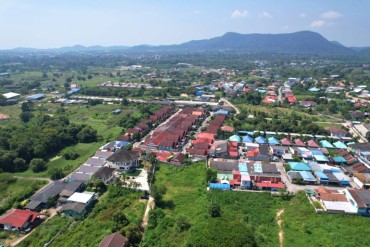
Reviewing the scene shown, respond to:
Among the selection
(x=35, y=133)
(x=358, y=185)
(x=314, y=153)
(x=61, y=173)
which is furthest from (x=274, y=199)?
(x=35, y=133)

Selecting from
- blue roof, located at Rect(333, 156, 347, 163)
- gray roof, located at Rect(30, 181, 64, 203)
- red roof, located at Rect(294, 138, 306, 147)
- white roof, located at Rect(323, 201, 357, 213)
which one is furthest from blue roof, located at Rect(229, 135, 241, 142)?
gray roof, located at Rect(30, 181, 64, 203)

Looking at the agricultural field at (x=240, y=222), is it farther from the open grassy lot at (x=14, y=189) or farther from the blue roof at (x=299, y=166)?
the open grassy lot at (x=14, y=189)

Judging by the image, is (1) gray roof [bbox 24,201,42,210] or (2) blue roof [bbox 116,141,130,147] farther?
(2) blue roof [bbox 116,141,130,147]

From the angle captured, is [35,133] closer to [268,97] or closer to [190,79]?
[268,97]

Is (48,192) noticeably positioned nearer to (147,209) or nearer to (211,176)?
(147,209)

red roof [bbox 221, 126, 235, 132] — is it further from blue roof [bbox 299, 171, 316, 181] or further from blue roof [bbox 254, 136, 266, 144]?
blue roof [bbox 299, 171, 316, 181]

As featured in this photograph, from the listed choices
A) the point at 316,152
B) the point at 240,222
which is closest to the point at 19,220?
the point at 240,222
